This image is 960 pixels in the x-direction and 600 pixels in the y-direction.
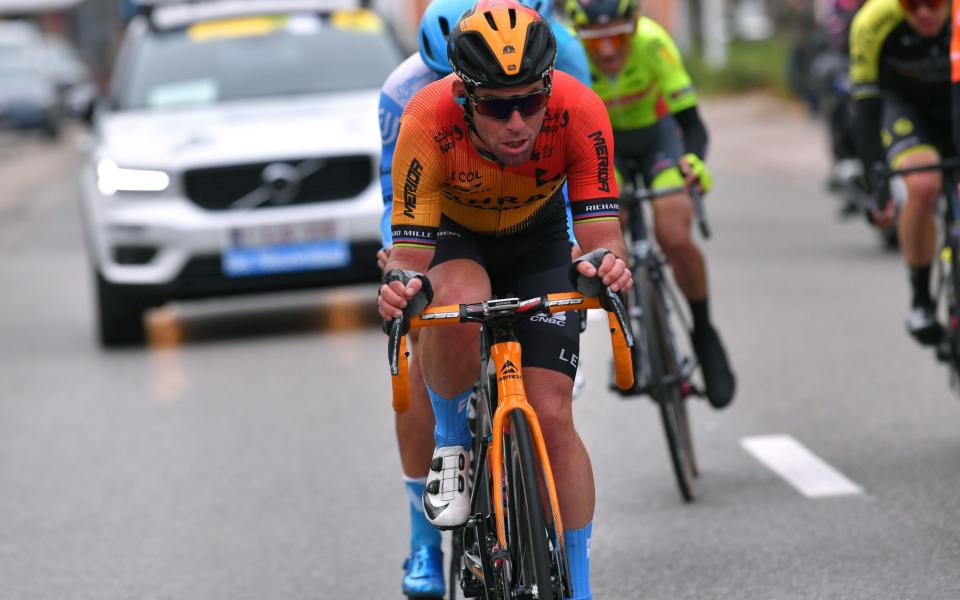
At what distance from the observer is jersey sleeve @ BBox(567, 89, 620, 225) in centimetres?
510

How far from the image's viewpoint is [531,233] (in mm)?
5453

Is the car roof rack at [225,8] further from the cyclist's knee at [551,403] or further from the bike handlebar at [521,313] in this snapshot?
the bike handlebar at [521,313]

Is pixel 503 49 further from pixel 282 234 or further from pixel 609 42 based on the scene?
pixel 282 234

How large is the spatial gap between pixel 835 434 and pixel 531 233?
3523 mm

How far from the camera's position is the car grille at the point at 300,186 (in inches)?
485

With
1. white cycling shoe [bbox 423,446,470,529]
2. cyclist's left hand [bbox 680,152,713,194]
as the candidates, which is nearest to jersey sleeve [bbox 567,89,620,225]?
white cycling shoe [bbox 423,446,470,529]

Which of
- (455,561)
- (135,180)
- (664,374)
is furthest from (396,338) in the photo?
(135,180)

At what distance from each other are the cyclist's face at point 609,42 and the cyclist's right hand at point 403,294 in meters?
3.10

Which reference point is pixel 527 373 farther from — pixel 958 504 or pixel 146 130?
pixel 146 130

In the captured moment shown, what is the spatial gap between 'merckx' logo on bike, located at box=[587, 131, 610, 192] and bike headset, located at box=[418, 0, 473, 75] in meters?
0.79

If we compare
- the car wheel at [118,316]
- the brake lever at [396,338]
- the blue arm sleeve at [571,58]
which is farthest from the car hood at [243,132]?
the brake lever at [396,338]

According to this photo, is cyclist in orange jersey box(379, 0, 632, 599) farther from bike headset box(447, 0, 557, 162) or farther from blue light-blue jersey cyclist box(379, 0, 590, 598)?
blue light-blue jersey cyclist box(379, 0, 590, 598)

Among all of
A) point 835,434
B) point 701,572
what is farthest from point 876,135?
point 701,572

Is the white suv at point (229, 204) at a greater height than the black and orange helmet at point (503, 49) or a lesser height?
lesser
